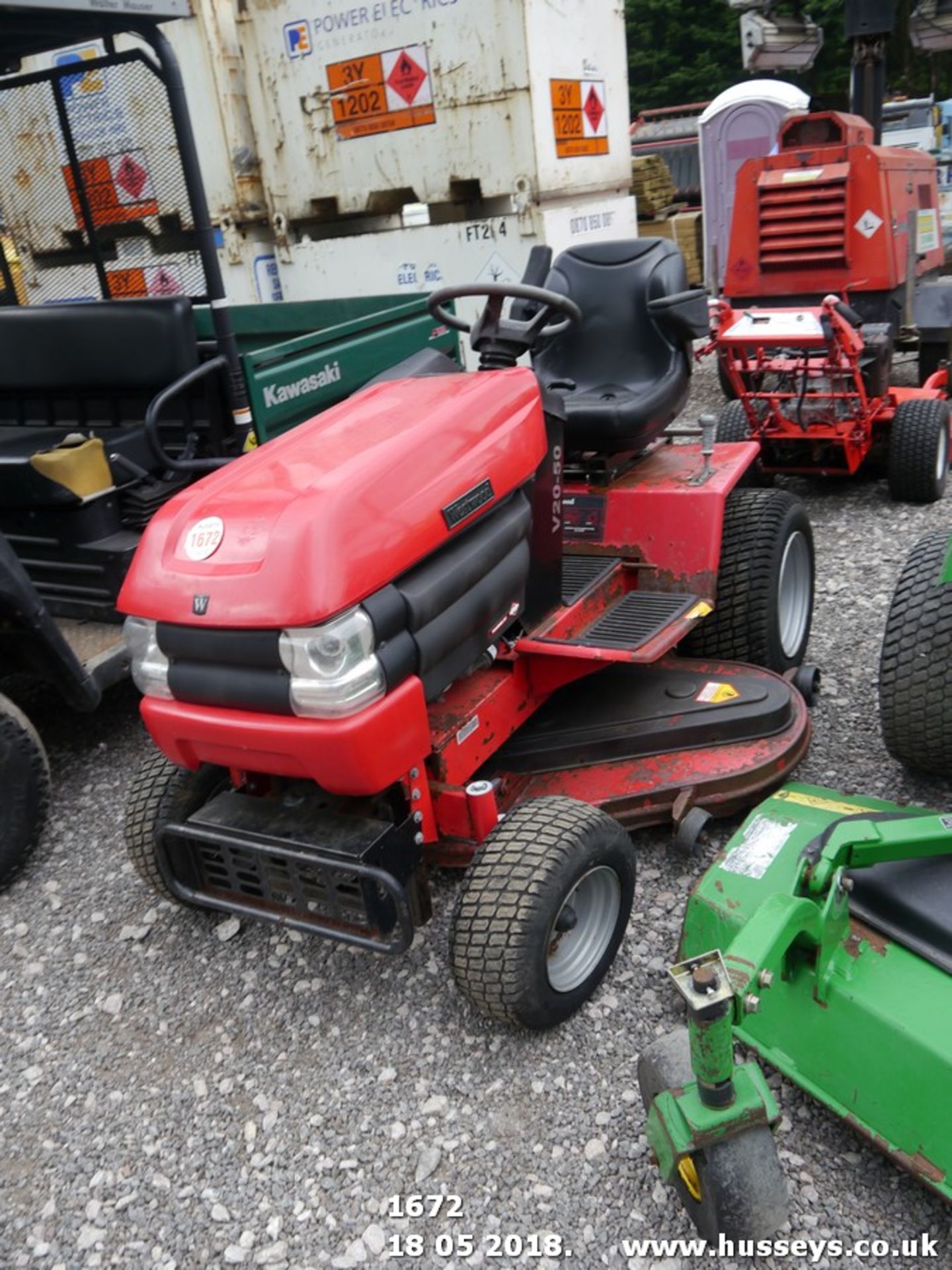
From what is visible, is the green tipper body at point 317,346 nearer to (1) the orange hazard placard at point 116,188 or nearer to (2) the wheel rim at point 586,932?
(1) the orange hazard placard at point 116,188

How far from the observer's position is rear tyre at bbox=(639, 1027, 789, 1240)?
158cm

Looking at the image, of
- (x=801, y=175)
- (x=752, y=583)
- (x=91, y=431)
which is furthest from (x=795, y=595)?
(x=801, y=175)

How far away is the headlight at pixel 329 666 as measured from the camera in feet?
6.18

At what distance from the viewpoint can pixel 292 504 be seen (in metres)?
1.98

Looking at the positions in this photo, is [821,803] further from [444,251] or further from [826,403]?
[444,251]

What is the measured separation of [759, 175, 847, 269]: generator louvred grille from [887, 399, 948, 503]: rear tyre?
1.08 m

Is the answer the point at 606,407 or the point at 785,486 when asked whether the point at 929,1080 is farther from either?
the point at 785,486

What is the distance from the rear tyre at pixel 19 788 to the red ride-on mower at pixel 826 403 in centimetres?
314

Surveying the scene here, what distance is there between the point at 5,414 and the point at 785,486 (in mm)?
3570

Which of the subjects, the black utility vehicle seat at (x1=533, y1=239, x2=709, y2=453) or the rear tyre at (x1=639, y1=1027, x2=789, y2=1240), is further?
the black utility vehicle seat at (x1=533, y1=239, x2=709, y2=453)

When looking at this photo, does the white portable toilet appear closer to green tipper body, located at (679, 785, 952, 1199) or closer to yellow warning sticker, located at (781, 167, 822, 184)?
yellow warning sticker, located at (781, 167, 822, 184)

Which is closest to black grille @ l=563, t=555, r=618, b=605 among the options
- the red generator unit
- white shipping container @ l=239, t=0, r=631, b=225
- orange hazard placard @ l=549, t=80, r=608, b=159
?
white shipping container @ l=239, t=0, r=631, b=225

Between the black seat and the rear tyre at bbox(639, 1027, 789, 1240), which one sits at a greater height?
the black seat

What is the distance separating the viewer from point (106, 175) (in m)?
3.75
